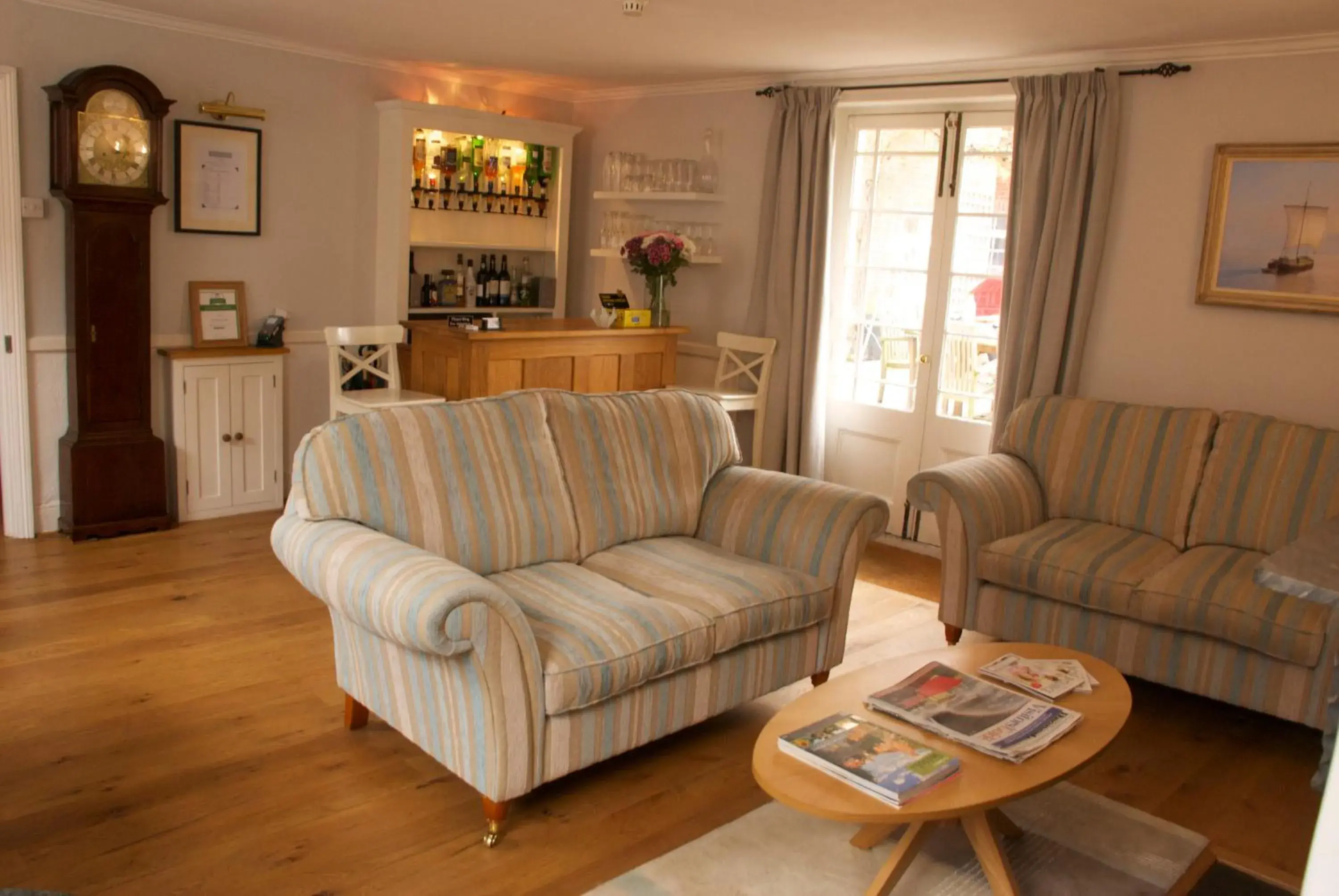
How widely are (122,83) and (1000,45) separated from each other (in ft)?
12.6

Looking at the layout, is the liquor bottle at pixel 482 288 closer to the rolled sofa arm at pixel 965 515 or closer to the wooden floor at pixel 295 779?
the wooden floor at pixel 295 779

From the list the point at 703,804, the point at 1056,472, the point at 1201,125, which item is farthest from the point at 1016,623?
the point at 1201,125

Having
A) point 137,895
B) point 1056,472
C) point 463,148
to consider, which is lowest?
point 137,895

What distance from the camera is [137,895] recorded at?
2.41m

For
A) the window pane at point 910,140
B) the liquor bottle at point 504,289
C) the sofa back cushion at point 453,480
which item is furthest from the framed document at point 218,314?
the window pane at point 910,140

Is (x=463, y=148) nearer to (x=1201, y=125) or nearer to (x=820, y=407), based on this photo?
(x=820, y=407)

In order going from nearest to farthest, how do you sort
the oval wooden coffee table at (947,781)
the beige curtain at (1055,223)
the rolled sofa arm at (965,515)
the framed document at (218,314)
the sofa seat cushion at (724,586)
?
1. the oval wooden coffee table at (947,781)
2. the sofa seat cushion at (724,586)
3. the rolled sofa arm at (965,515)
4. the beige curtain at (1055,223)
5. the framed document at (218,314)

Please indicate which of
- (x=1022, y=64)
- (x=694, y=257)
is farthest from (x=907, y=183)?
(x=694, y=257)

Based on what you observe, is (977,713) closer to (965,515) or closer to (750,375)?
(965,515)

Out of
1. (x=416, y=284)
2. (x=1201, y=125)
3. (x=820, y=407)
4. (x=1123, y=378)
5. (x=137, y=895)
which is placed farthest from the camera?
(x=416, y=284)

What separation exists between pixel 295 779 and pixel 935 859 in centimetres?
172

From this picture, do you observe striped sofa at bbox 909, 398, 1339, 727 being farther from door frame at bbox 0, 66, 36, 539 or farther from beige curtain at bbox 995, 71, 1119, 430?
door frame at bbox 0, 66, 36, 539

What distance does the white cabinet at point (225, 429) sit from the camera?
526 centimetres

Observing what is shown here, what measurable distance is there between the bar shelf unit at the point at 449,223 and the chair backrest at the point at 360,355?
1.08ft
